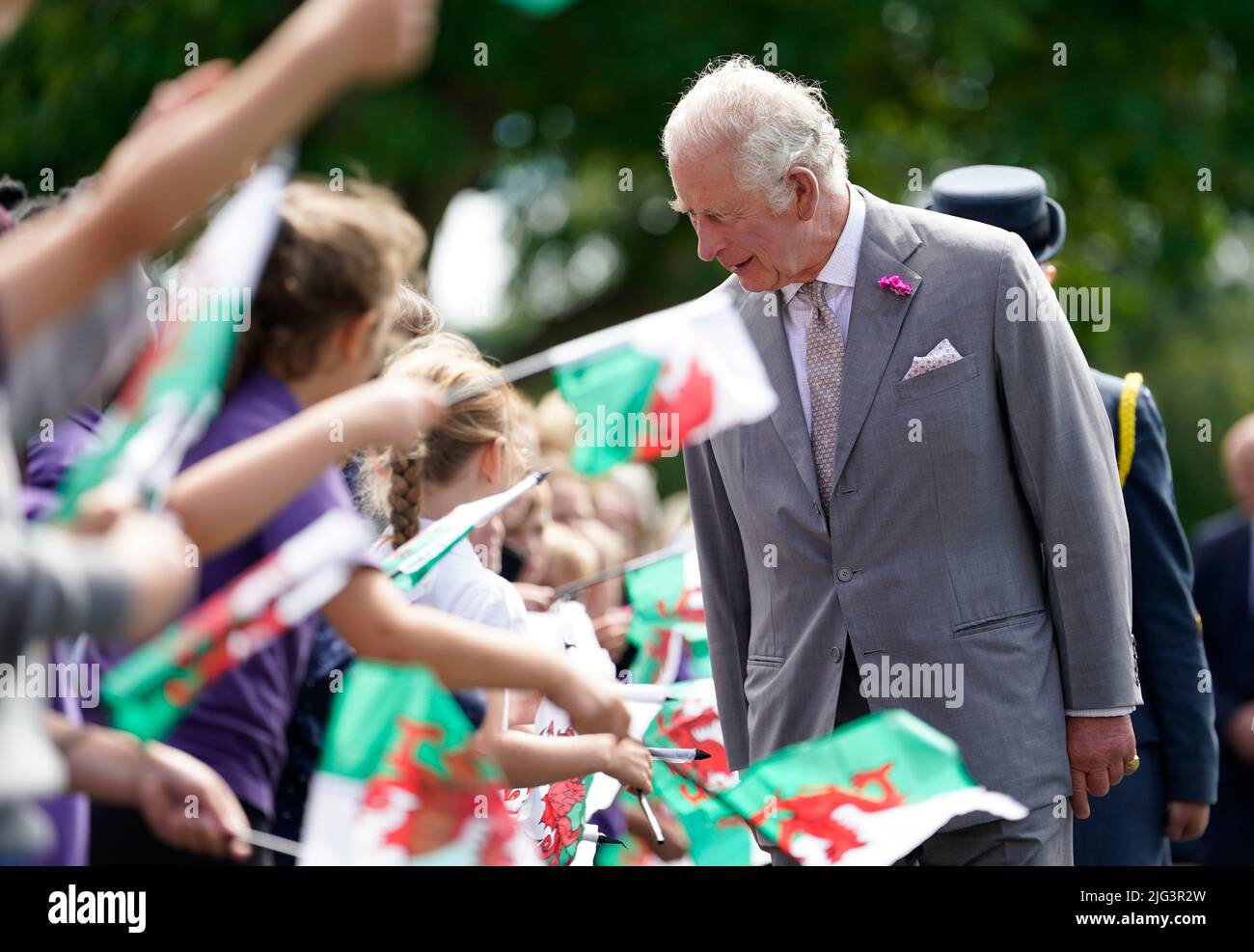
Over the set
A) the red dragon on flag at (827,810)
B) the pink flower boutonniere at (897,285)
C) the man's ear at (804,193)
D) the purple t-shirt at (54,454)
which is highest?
the man's ear at (804,193)

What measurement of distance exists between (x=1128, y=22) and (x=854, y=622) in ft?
22.2

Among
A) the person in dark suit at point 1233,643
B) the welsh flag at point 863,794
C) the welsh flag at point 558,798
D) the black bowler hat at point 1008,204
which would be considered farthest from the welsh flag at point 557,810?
the person in dark suit at point 1233,643

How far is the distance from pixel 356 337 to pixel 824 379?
105cm

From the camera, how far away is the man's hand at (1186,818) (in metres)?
3.58

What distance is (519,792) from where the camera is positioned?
11.3 feet

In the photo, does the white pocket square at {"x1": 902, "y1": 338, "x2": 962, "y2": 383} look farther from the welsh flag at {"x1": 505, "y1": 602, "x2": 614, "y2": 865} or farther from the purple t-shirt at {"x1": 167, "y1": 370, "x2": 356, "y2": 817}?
the purple t-shirt at {"x1": 167, "y1": 370, "x2": 356, "y2": 817}

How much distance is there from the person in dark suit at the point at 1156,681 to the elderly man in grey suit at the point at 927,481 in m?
0.50

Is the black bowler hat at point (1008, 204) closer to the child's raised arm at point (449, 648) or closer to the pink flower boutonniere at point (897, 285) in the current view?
the pink flower boutonniere at point (897, 285)

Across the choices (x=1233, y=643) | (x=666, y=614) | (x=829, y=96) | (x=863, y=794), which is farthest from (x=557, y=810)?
(x=829, y=96)

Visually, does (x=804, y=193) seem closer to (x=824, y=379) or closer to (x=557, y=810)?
(x=824, y=379)

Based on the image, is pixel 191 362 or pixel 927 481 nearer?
pixel 191 362

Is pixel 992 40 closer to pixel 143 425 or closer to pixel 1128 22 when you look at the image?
pixel 1128 22

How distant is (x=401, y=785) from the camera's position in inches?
101

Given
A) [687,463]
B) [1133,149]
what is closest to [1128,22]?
[1133,149]
